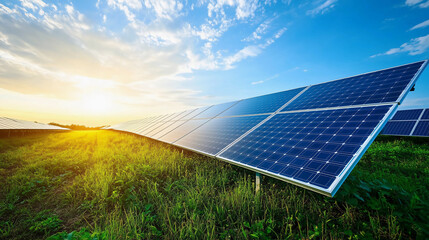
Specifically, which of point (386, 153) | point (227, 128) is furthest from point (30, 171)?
point (386, 153)

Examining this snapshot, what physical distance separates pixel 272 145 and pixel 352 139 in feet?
4.77

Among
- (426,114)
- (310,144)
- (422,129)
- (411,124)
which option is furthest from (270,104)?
(426,114)

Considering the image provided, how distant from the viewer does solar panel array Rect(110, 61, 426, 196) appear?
265 cm

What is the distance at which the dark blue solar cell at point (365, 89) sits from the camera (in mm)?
3948

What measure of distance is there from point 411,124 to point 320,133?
45.1 feet

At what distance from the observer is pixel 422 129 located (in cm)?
1042

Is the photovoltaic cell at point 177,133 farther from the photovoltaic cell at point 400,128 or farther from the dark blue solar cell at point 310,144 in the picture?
the photovoltaic cell at point 400,128

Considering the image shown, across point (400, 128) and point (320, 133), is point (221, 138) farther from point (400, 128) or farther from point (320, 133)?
point (400, 128)

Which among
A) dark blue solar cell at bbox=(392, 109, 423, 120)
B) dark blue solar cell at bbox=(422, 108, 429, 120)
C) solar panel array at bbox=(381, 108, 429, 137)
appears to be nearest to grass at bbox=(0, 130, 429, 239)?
solar panel array at bbox=(381, 108, 429, 137)

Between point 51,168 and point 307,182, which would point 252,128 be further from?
point 51,168

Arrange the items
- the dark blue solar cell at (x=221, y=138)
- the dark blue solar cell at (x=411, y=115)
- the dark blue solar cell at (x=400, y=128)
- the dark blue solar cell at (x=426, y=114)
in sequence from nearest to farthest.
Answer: the dark blue solar cell at (x=221, y=138) < the dark blue solar cell at (x=400, y=128) < the dark blue solar cell at (x=426, y=114) < the dark blue solar cell at (x=411, y=115)

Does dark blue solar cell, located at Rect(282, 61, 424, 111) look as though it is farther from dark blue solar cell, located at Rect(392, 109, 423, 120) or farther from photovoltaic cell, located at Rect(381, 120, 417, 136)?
dark blue solar cell, located at Rect(392, 109, 423, 120)

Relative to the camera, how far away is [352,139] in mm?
2971

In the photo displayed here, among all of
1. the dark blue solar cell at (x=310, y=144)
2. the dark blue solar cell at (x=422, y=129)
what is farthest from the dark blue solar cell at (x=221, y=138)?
the dark blue solar cell at (x=422, y=129)
